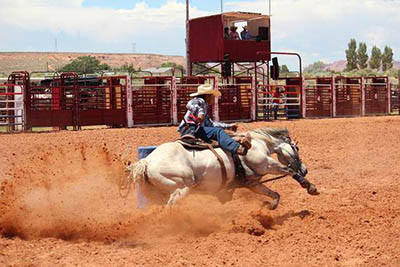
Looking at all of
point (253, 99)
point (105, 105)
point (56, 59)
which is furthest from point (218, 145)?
point (56, 59)

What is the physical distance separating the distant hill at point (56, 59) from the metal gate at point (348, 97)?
71.7 metres

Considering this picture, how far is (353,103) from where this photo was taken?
25.3m

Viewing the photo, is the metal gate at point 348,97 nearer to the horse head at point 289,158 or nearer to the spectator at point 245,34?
the spectator at point 245,34

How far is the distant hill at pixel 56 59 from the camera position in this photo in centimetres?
9975

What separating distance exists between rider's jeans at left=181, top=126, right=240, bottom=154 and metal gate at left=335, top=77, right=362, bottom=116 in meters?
17.7

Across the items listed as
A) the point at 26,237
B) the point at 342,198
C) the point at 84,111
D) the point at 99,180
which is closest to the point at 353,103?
the point at 84,111

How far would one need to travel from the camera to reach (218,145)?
762 cm

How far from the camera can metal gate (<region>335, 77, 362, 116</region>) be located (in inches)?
971

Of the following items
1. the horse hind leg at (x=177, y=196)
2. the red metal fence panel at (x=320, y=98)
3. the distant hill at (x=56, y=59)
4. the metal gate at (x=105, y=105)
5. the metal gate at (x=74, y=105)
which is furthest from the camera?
the distant hill at (x=56, y=59)

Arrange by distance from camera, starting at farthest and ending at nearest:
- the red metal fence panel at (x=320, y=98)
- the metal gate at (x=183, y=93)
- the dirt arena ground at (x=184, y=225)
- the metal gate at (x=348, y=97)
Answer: the metal gate at (x=348, y=97), the red metal fence panel at (x=320, y=98), the metal gate at (x=183, y=93), the dirt arena ground at (x=184, y=225)

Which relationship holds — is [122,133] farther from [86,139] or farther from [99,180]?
[99,180]

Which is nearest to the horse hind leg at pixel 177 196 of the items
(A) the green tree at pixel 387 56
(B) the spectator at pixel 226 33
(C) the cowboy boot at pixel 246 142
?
(C) the cowboy boot at pixel 246 142

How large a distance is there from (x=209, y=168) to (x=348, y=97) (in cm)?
1883

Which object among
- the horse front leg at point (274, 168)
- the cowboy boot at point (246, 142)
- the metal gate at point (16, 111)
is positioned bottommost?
the horse front leg at point (274, 168)
